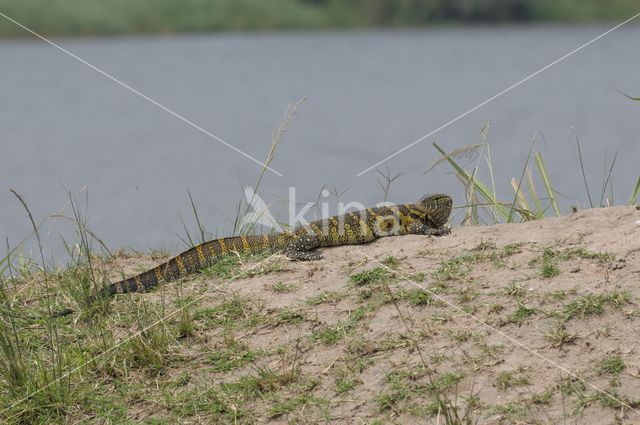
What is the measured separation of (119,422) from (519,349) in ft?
6.92

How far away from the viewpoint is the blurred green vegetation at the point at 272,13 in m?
35.1

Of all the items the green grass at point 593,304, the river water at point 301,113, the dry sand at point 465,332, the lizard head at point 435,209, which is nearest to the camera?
the dry sand at point 465,332

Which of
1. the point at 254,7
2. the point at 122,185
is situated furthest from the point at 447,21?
the point at 122,185

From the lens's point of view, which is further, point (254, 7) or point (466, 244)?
point (254, 7)

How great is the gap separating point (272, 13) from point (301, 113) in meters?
11.4

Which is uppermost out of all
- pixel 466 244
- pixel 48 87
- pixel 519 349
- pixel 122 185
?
pixel 48 87

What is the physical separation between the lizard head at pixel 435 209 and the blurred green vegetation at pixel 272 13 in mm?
29210

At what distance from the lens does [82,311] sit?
597cm

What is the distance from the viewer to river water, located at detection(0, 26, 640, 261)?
67.2 feet

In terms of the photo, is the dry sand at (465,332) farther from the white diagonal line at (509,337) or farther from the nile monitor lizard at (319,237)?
the nile monitor lizard at (319,237)

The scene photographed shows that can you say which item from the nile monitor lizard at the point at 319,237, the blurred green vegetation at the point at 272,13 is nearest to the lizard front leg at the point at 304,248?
the nile monitor lizard at the point at 319,237

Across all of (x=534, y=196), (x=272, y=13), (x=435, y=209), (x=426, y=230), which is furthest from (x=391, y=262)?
(x=272, y=13)

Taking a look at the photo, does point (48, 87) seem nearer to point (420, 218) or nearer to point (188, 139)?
point (188, 139)

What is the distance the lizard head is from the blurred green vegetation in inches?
1150
